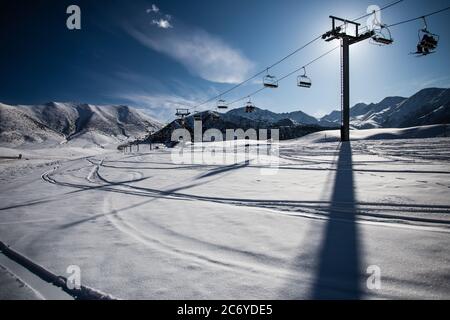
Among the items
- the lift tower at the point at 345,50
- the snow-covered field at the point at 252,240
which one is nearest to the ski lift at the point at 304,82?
the lift tower at the point at 345,50

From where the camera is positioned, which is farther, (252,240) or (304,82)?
(304,82)

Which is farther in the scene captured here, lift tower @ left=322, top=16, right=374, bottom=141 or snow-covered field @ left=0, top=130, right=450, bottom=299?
lift tower @ left=322, top=16, right=374, bottom=141

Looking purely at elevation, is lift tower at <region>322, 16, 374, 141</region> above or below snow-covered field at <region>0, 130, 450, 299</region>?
above

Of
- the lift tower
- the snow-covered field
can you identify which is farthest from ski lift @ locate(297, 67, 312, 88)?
the snow-covered field

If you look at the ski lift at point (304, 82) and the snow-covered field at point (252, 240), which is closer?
the snow-covered field at point (252, 240)

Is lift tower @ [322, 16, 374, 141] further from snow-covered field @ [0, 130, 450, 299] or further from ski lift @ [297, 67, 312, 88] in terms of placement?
snow-covered field @ [0, 130, 450, 299]

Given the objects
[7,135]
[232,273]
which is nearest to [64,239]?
[232,273]

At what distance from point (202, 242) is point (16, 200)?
615cm

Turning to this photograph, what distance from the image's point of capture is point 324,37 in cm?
2011

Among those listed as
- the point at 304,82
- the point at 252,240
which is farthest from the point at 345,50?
the point at 252,240

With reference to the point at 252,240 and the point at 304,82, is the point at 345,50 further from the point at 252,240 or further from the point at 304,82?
the point at 252,240

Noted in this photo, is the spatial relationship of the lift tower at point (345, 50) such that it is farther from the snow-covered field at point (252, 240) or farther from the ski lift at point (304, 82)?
the snow-covered field at point (252, 240)

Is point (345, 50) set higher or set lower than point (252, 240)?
higher

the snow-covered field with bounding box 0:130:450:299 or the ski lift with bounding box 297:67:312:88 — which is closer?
the snow-covered field with bounding box 0:130:450:299
